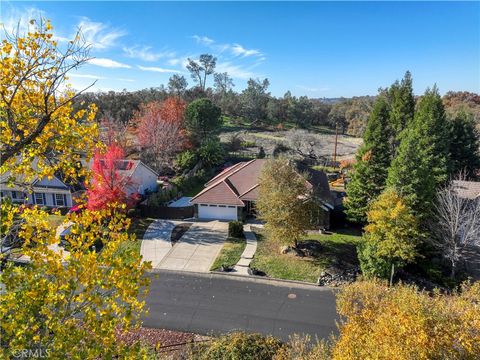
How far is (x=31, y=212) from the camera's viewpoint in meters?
6.69

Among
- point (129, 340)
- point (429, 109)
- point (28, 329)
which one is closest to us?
point (28, 329)

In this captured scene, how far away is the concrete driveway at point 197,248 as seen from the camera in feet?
72.8

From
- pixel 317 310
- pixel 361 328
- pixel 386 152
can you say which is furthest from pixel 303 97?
pixel 361 328

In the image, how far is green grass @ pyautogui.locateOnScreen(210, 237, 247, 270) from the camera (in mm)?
22356

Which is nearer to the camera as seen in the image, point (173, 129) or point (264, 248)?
point (264, 248)

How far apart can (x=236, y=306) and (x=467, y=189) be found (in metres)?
24.4

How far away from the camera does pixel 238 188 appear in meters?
31.3

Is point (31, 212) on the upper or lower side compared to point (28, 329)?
upper

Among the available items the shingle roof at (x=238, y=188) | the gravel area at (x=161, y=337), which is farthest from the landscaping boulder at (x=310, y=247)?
the gravel area at (x=161, y=337)

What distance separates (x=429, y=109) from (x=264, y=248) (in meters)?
22.8

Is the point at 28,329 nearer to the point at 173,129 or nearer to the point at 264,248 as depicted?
the point at 264,248

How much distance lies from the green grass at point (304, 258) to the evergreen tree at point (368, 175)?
2465mm

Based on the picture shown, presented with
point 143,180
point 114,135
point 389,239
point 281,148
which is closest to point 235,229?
point 389,239

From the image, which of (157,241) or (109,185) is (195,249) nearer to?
(157,241)
